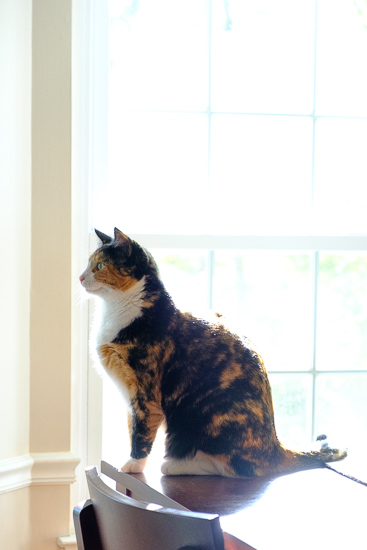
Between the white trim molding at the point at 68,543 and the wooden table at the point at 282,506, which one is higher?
the wooden table at the point at 282,506

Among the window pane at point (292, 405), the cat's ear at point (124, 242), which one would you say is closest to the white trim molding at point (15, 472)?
the cat's ear at point (124, 242)

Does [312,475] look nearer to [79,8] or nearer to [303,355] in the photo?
[303,355]

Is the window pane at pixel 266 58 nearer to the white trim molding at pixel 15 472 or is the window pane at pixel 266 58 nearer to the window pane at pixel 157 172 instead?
the window pane at pixel 157 172

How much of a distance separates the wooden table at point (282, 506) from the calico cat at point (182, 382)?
0.04m

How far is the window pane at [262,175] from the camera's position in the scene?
1965 mm

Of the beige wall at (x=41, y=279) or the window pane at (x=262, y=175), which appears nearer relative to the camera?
the beige wall at (x=41, y=279)

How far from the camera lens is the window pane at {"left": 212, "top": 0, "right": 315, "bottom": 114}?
196cm

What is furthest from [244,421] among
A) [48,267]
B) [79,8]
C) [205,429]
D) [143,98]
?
[79,8]

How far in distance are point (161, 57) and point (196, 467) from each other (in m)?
1.17

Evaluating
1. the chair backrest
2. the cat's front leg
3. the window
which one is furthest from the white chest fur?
the window

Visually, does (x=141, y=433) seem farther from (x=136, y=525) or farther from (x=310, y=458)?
(x=136, y=525)

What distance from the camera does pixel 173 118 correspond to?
76.3 inches

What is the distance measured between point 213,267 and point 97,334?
612mm

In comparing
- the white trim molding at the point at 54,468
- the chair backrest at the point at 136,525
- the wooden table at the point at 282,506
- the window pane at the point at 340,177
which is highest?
the window pane at the point at 340,177
